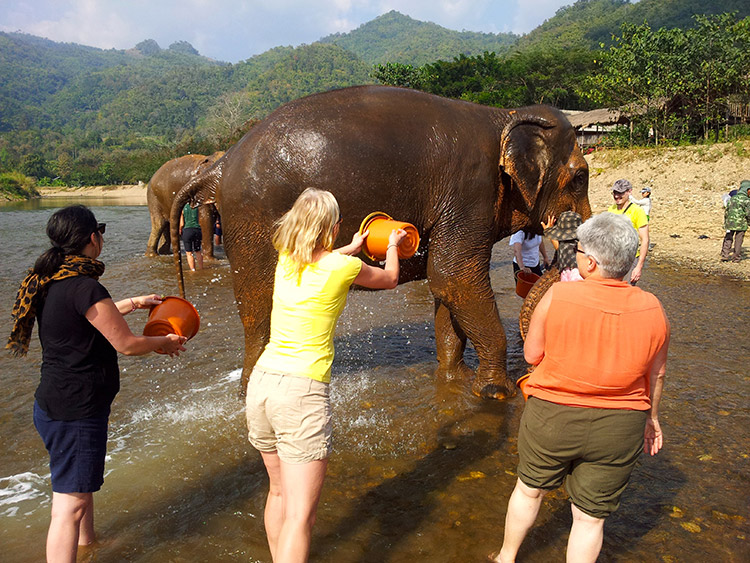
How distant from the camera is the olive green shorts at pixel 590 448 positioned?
2.40m

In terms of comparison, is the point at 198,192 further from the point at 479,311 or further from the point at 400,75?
the point at 400,75

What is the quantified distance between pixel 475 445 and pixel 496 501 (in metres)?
0.75

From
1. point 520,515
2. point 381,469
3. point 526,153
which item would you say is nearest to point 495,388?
point 381,469

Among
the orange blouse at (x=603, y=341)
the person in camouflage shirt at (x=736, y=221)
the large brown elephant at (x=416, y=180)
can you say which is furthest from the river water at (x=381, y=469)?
the person in camouflage shirt at (x=736, y=221)

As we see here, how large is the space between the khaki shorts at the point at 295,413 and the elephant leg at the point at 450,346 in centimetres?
324

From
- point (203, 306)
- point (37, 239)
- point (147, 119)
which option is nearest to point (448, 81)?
point (37, 239)

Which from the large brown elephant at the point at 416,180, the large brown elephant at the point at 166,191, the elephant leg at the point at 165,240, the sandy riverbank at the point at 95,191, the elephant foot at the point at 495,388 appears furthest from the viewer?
the sandy riverbank at the point at 95,191

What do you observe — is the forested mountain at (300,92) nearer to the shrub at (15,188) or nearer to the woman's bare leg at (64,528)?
the shrub at (15,188)

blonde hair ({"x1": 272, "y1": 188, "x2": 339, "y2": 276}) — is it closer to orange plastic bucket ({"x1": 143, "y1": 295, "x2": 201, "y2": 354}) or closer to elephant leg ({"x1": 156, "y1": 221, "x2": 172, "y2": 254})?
orange plastic bucket ({"x1": 143, "y1": 295, "x2": 201, "y2": 354})

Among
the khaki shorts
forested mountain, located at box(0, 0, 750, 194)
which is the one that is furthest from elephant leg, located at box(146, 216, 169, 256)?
forested mountain, located at box(0, 0, 750, 194)

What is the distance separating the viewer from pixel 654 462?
156 inches

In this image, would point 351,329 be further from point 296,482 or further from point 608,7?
point 608,7

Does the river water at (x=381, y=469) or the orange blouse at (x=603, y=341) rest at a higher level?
the orange blouse at (x=603, y=341)

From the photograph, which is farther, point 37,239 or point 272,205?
point 37,239
